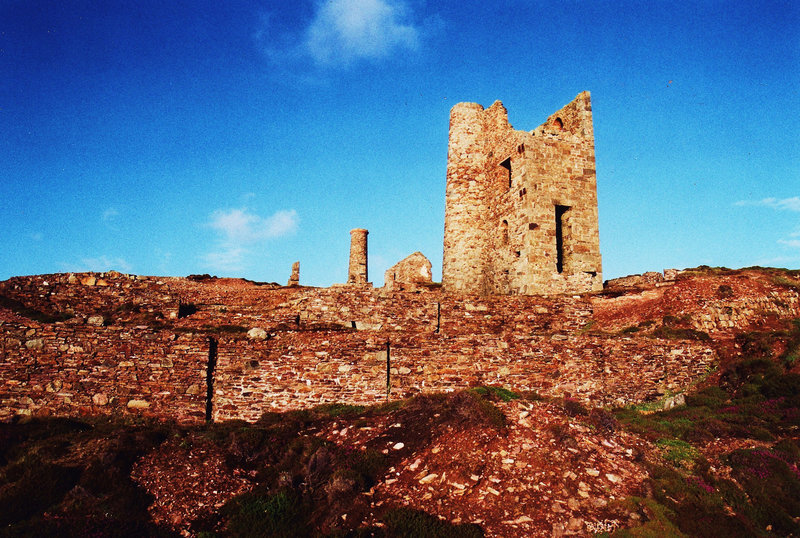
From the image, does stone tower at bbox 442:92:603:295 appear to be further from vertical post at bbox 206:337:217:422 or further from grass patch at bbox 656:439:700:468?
vertical post at bbox 206:337:217:422

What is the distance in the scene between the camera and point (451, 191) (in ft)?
74.5

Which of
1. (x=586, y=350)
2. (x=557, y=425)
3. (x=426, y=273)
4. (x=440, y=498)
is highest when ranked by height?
(x=426, y=273)

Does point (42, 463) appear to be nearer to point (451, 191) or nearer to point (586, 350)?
point (586, 350)

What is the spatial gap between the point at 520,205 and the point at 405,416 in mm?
12264

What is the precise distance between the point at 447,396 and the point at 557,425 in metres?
2.70

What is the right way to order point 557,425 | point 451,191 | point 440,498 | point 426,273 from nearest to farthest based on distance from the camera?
1. point 440,498
2. point 557,425
3. point 451,191
4. point 426,273

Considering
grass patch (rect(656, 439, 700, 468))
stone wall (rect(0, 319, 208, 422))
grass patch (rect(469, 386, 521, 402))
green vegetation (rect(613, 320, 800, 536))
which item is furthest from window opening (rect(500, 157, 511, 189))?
stone wall (rect(0, 319, 208, 422))

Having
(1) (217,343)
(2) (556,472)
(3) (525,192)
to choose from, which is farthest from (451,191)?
(2) (556,472)

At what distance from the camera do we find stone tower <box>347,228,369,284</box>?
111 feet

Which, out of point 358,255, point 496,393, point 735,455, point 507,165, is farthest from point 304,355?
point 358,255

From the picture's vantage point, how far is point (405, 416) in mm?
10570

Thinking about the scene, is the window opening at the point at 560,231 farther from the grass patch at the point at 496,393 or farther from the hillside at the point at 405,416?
the grass patch at the point at 496,393

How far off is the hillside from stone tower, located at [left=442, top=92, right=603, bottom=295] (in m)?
2.86

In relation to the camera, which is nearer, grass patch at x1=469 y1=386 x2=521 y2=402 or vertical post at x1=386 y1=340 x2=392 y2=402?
grass patch at x1=469 y1=386 x2=521 y2=402
